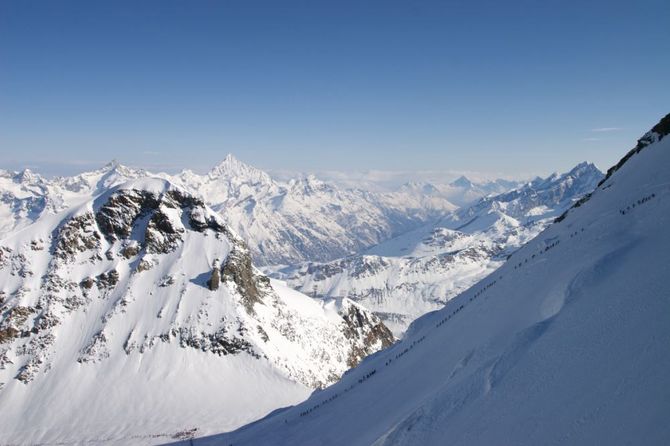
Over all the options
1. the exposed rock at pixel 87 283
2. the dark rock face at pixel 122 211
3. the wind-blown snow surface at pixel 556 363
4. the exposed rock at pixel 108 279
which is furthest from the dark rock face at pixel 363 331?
the wind-blown snow surface at pixel 556 363

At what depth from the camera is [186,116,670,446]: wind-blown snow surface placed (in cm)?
1303

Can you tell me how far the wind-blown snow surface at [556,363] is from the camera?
513 inches

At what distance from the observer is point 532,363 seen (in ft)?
58.7

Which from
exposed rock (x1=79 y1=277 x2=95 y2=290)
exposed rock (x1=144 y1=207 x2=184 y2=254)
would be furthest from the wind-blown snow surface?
exposed rock (x1=79 y1=277 x2=95 y2=290)

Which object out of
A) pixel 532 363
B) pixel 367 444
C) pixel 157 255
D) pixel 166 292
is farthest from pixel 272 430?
pixel 157 255

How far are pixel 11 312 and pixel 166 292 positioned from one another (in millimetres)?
33784

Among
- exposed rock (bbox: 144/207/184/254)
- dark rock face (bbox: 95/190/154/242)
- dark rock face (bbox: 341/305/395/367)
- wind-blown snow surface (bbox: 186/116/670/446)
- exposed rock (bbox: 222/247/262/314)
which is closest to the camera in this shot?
wind-blown snow surface (bbox: 186/116/670/446)

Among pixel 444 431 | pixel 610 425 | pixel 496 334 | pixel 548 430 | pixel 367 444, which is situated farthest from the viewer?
pixel 496 334

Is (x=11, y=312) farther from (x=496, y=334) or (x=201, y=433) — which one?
(x=496, y=334)

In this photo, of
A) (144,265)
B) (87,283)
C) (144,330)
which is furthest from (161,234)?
(144,330)

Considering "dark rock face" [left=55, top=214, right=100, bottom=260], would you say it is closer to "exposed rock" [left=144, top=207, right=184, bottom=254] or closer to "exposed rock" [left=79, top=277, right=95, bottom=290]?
"exposed rock" [left=79, top=277, right=95, bottom=290]

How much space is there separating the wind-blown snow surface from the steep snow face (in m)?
62.7

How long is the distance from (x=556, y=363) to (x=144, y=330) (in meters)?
102

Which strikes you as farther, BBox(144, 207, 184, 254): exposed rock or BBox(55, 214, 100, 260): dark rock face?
BBox(144, 207, 184, 254): exposed rock
